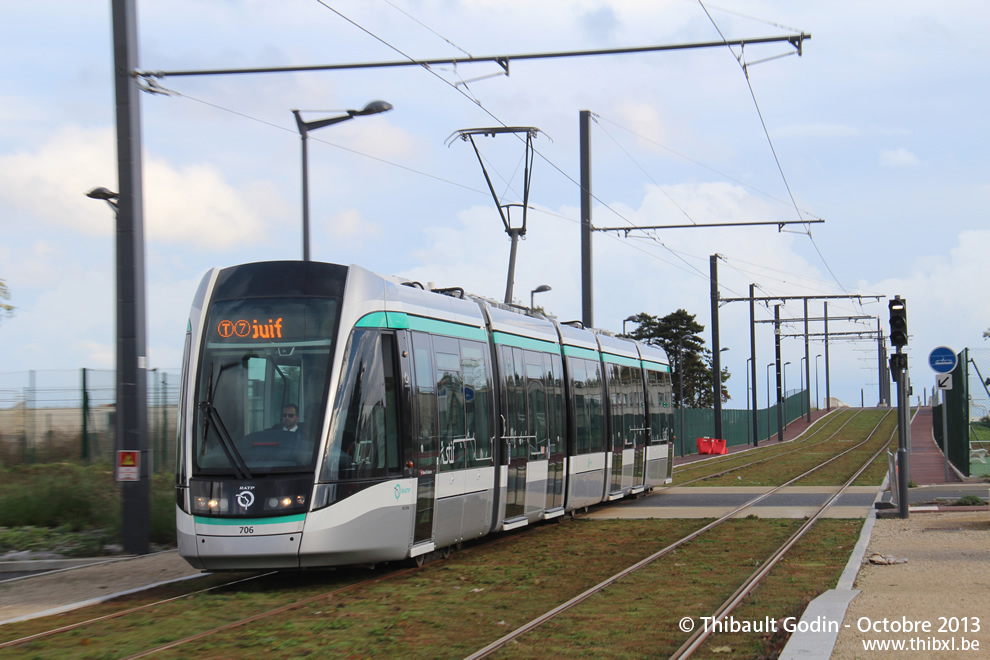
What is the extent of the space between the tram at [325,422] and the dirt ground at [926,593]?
4.67 meters

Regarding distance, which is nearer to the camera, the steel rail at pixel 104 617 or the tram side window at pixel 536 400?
the steel rail at pixel 104 617

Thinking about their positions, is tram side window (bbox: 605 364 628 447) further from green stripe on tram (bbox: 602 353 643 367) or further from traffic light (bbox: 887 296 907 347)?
traffic light (bbox: 887 296 907 347)

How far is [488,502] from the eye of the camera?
14.5m

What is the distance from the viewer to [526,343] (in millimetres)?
16453

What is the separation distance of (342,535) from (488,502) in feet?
12.0

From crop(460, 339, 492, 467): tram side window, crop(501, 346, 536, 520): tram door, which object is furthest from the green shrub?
crop(460, 339, 492, 467): tram side window

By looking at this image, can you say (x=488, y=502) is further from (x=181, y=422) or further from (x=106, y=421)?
(x=106, y=421)

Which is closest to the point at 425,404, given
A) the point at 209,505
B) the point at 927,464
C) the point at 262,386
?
the point at 262,386

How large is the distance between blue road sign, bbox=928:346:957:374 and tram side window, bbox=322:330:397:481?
1550 cm

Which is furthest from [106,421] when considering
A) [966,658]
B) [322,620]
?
[966,658]

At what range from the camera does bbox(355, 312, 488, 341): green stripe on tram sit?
1184cm

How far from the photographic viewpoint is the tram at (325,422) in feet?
35.9

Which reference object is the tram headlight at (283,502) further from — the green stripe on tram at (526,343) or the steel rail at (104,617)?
the green stripe on tram at (526,343)

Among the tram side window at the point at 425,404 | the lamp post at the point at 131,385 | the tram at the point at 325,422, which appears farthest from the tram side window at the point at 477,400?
the lamp post at the point at 131,385
